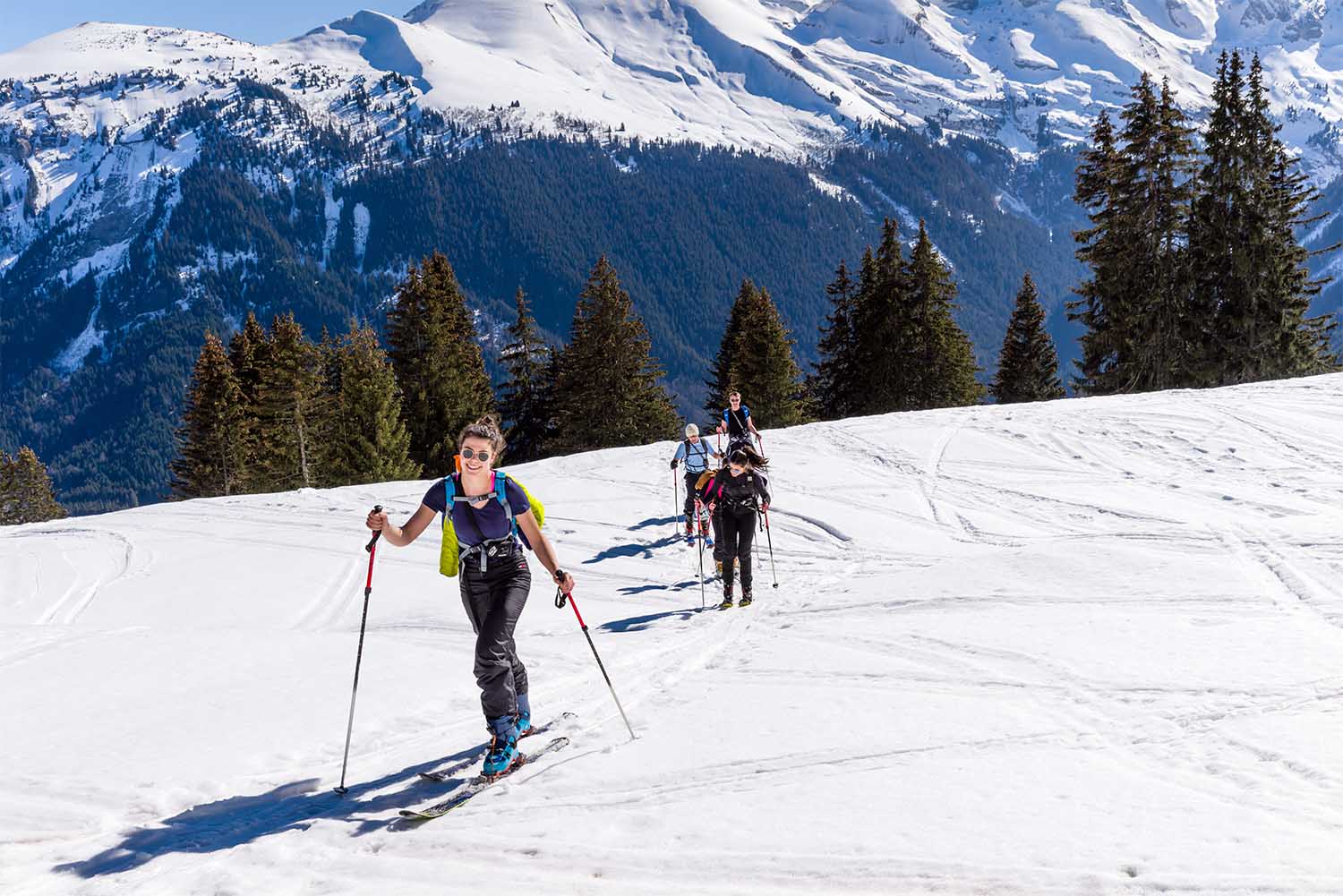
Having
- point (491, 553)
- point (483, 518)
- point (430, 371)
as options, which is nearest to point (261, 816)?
point (491, 553)

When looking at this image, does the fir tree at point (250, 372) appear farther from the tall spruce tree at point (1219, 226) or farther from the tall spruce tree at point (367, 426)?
the tall spruce tree at point (1219, 226)

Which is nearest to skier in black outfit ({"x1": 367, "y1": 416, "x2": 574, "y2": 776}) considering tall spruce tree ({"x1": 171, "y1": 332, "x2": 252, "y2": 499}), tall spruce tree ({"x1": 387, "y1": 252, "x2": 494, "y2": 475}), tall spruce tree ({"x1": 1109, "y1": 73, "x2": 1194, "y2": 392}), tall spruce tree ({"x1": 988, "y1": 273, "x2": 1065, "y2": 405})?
tall spruce tree ({"x1": 1109, "y1": 73, "x2": 1194, "y2": 392})

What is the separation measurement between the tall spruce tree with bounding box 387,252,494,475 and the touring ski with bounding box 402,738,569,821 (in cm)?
3646

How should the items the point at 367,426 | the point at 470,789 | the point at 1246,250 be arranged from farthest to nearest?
the point at 367,426, the point at 1246,250, the point at 470,789

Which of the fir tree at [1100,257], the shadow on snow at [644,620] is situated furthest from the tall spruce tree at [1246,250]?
the shadow on snow at [644,620]

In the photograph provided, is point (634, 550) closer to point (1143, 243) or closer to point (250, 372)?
point (1143, 243)

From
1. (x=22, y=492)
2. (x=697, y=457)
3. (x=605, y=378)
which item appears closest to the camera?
(x=697, y=457)

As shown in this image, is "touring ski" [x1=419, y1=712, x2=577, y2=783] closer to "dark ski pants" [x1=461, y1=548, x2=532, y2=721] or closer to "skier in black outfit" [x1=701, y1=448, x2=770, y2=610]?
"dark ski pants" [x1=461, y1=548, x2=532, y2=721]

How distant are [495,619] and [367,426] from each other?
34.4 metres

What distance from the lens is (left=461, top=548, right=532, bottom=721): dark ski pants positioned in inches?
223

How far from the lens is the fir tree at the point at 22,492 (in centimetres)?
6462

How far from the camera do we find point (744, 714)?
6.44m

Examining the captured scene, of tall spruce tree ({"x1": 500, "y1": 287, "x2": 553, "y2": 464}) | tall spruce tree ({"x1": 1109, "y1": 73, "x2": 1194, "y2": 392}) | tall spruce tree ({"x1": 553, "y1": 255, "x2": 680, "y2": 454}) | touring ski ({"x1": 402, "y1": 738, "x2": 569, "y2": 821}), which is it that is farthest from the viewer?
tall spruce tree ({"x1": 500, "y1": 287, "x2": 553, "y2": 464})

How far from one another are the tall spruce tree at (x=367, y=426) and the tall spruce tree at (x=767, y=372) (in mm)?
16481
